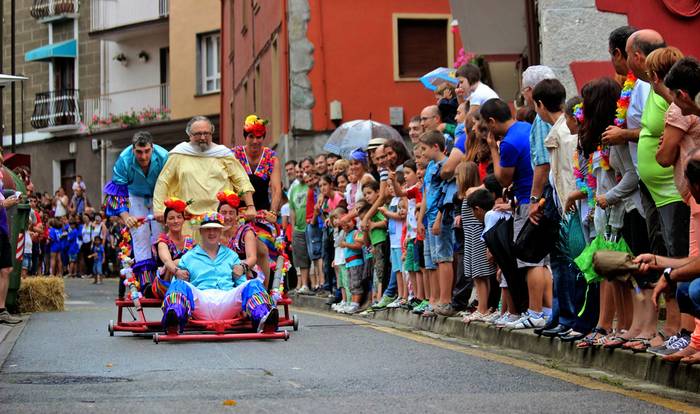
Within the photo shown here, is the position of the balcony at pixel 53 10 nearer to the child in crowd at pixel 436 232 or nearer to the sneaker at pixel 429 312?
the child in crowd at pixel 436 232

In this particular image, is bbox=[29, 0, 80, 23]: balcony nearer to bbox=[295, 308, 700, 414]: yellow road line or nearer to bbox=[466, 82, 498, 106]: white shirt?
bbox=[466, 82, 498, 106]: white shirt

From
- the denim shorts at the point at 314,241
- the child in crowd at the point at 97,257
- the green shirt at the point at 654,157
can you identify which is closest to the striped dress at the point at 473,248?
the green shirt at the point at 654,157

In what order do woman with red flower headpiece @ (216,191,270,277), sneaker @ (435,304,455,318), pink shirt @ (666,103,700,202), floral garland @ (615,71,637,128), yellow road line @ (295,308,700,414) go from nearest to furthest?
1. yellow road line @ (295,308,700,414)
2. pink shirt @ (666,103,700,202)
3. floral garland @ (615,71,637,128)
4. woman with red flower headpiece @ (216,191,270,277)
5. sneaker @ (435,304,455,318)

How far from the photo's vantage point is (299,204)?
2156 cm

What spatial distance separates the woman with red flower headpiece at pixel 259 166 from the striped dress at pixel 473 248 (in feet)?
7.35

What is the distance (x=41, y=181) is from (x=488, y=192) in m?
47.0

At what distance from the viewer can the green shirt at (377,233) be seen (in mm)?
17328

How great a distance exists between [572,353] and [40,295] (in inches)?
394

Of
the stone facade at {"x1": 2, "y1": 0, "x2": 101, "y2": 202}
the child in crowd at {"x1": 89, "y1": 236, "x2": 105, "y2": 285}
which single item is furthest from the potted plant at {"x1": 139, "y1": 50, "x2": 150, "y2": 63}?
the child in crowd at {"x1": 89, "y1": 236, "x2": 105, "y2": 285}

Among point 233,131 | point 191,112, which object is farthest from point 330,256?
point 191,112

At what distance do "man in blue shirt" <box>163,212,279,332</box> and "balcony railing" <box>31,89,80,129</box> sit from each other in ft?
145

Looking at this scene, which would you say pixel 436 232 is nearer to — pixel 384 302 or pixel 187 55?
pixel 384 302

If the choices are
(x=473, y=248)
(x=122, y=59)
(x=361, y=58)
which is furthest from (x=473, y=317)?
(x=122, y=59)

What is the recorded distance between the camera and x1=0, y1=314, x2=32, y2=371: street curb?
11156 millimetres
